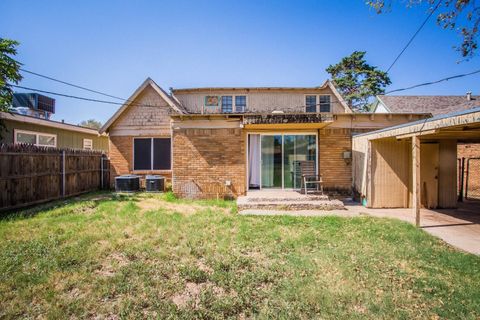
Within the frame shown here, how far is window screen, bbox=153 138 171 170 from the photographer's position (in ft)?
43.9

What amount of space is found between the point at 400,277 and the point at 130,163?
1307 centimetres

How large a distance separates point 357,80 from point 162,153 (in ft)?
95.1

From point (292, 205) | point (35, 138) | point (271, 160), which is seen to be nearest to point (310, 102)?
point (271, 160)

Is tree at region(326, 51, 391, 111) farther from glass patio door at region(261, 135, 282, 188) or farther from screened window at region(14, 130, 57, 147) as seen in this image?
screened window at region(14, 130, 57, 147)

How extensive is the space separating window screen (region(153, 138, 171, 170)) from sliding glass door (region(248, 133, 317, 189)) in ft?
17.6

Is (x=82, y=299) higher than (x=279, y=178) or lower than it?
lower

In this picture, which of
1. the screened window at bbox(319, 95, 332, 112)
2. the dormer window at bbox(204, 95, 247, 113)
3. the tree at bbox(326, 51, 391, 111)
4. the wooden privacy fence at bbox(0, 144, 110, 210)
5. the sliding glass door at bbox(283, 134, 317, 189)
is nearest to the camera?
the wooden privacy fence at bbox(0, 144, 110, 210)

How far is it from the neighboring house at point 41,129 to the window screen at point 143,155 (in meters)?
3.78

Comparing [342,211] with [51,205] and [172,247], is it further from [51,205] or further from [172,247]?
[51,205]

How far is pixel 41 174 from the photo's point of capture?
9.00m

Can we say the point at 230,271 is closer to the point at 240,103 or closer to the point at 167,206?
the point at 167,206

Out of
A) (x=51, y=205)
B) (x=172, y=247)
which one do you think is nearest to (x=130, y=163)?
(x=51, y=205)

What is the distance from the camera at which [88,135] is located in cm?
1689

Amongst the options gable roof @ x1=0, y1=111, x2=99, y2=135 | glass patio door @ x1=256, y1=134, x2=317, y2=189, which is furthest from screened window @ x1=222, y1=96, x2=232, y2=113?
gable roof @ x1=0, y1=111, x2=99, y2=135
